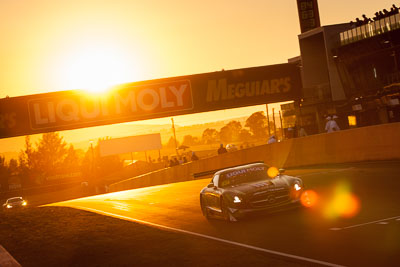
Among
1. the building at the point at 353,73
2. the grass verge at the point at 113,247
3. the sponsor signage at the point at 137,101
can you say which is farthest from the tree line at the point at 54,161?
the grass verge at the point at 113,247

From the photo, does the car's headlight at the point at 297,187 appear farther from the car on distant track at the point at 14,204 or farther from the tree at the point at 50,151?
the tree at the point at 50,151

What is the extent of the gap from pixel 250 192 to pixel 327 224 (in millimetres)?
2405

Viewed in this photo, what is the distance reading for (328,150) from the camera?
2694 cm

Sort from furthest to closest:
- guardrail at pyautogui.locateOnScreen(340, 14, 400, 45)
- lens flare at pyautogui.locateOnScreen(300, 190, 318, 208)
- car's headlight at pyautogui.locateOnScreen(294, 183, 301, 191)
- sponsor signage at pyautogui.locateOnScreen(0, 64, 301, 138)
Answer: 1. guardrail at pyautogui.locateOnScreen(340, 14, 400, 45)
2. sponsor signage at pyautogui.locateOnScreen(0, 64, 301, 138)
3. lens flare at pyautogui.locateOnScreen(300, 190, 318, 208)
4. car's headlight at pyautogui.locateOnScreen(294, 183, 301, 191)

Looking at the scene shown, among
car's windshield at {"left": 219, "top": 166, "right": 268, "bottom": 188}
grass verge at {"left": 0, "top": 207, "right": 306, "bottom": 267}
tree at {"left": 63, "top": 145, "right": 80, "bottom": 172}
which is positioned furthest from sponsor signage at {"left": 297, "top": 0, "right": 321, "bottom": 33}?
tree at {"left": 63, "top": 145, "right": 80, "bottom": 172}

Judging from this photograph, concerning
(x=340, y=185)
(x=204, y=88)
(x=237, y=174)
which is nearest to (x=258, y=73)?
(x=204, y=88)

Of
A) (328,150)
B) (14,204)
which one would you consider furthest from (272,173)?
(14,204)

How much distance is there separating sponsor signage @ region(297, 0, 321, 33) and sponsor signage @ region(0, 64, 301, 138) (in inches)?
1568

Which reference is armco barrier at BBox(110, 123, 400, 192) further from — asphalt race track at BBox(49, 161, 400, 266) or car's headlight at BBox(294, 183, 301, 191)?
car's headlight at BBox(294, 183, 301, 191)

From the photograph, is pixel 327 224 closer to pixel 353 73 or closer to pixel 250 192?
pixel 250 192

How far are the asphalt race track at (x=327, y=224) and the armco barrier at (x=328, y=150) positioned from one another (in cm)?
237

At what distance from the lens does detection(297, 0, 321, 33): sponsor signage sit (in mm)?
66062

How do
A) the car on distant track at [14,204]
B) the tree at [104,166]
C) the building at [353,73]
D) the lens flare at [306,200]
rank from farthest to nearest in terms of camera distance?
the tree at [104,166] < the car on distant track at [14,204] < the building at [353,73] < the lens flare at [306,200]

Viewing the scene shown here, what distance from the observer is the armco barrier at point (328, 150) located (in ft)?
76.3
